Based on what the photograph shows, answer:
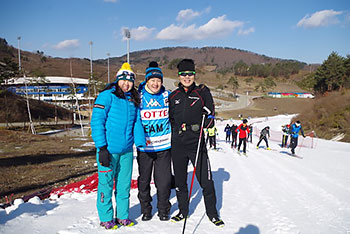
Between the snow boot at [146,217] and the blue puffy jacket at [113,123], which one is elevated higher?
the blue puffy jacket at [113,123]

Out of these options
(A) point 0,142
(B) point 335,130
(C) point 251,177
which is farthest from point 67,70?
(C) point 251,177

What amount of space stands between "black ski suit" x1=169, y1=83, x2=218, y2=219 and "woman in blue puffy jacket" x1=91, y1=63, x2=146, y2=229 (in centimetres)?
60

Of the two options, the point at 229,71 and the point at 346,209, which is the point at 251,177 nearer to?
the point at 346,209

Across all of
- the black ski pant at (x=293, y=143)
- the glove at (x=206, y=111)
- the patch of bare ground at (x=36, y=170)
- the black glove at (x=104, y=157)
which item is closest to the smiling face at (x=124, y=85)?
the black glove at (x=104, y=157)

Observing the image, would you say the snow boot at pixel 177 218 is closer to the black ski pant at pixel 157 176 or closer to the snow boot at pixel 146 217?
the black ski pant at pixel 157 176

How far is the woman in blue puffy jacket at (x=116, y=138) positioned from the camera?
309cm

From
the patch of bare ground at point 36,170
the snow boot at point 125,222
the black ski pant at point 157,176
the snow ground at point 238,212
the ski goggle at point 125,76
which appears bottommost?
the patch of bare ground at point 36,170

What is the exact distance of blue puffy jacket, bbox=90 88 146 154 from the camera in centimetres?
307

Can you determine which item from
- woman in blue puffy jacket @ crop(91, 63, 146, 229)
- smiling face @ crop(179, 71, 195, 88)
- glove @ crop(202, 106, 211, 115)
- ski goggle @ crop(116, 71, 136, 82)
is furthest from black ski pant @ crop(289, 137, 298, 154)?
ski goggle @ crop(116, 71, 136, 82)

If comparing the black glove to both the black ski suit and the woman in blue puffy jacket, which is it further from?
the black ski suit

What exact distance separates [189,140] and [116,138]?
1098 millimetres

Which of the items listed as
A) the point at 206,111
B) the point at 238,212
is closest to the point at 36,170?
the point at 238,212

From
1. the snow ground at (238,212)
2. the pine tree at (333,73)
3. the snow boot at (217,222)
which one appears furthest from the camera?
the pine tree at (333,73)

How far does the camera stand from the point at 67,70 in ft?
371
